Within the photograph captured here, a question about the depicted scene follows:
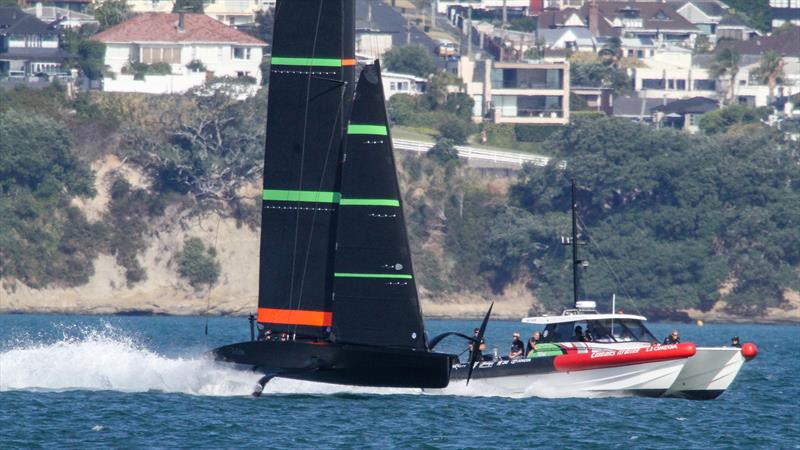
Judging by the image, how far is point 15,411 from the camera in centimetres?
4094

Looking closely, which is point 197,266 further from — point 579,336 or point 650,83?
point 650,83

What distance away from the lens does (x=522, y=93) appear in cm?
14412

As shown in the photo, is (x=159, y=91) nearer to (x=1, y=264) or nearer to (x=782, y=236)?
(x=1, y=264)

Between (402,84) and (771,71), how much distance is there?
41.9 metres

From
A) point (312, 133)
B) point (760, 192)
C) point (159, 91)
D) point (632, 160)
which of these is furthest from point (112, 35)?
point (312, 133)

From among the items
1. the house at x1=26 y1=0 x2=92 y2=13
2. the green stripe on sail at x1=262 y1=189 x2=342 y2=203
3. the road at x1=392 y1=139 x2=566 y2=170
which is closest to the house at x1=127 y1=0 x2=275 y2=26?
the house at x1=26 y1=0 x2=92 y2=13

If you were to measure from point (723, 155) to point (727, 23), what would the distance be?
75155 millimetres

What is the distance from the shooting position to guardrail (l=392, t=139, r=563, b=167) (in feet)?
407

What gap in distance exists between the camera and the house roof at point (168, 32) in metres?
138

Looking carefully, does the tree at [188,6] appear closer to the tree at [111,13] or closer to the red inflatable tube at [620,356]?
the tree at [111,13]

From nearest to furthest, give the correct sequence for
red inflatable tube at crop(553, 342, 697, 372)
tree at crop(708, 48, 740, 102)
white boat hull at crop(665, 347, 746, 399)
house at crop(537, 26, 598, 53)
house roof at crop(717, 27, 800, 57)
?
red inflatable tube at crop(553, 342, 697, 372)
white boat hull at crop(665, 347, 746, 399)
tree at crop(708, 48, 740, 102)
house roof at crop(717, 27, 800, 57)
house at crop(537, 26, 598, 53)

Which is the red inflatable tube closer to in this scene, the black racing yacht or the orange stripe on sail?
the black racing yacht

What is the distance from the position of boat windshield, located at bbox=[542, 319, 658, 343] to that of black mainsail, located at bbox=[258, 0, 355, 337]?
21.9 ft

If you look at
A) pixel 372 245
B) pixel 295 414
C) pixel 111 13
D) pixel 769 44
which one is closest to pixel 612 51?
pixel 769 44
